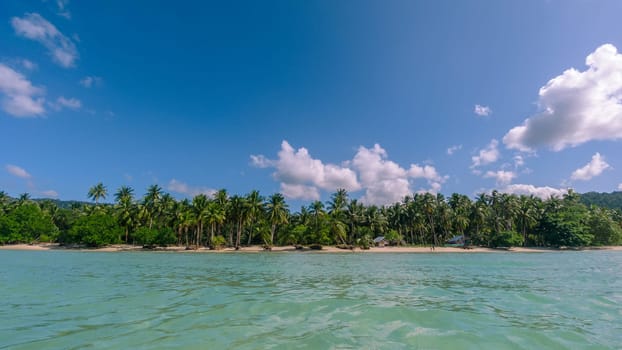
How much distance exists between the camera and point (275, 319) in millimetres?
8695

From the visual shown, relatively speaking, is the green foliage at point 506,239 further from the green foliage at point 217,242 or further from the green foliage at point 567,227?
the green foliage at point 217,242

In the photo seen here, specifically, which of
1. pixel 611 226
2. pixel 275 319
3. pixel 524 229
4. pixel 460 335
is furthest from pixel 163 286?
pixel 611 226

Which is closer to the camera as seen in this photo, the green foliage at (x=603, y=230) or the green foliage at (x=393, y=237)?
the green foliage at (x=603, y=230)

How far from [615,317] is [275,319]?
31.6ft

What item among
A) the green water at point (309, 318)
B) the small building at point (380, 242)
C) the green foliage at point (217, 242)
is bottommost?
the small building at point (380, 242)

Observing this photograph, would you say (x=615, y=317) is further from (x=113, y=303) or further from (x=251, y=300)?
(x=113, y=303)

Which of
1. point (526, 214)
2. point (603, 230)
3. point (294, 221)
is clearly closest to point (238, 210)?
point (294, 221)

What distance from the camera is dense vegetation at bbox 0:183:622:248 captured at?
73.0 metres

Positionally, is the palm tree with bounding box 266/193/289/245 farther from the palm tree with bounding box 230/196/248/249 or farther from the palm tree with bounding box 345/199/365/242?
the palm tree with bounding box 345/199/365/242

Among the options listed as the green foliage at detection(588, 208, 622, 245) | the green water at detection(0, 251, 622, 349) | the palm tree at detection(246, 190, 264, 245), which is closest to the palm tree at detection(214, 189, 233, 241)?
the palm tree at detection(246, 190, 264, 245)

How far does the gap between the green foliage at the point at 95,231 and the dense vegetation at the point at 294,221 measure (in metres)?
0.19

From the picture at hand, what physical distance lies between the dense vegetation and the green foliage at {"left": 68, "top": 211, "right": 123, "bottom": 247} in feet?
0.63

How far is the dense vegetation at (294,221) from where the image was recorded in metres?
73.0

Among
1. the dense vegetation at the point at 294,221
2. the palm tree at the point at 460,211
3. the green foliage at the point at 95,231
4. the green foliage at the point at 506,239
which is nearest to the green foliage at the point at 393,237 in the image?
the dense vegetation at the point at 294,221
